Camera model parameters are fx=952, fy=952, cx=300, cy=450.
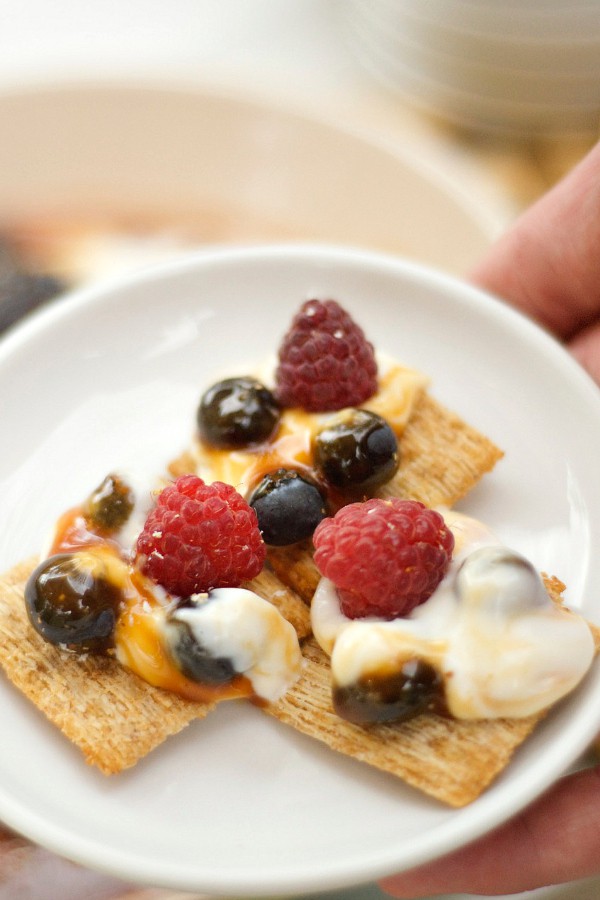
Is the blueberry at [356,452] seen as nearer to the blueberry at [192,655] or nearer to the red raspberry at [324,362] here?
the red raspberry at [324,362]

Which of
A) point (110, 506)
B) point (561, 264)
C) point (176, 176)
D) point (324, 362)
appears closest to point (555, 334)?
point (561, 264)

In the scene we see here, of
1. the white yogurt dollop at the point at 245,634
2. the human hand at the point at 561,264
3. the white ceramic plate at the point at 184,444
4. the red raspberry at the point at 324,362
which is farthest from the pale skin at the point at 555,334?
the red raspberry at the point at 324,362

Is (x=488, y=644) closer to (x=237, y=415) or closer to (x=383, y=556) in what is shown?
(x=383, y=556)

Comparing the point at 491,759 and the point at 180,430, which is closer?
the point at 491,759

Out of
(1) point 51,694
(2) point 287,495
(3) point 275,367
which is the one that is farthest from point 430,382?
(1) point 51,694

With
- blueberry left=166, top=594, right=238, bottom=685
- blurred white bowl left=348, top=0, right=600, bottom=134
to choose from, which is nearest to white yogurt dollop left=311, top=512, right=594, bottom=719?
blueberry left=166, top=594, right=238, bottom=685

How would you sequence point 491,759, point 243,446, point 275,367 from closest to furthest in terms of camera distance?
point 491,759 → point 243,446 → point 275,367

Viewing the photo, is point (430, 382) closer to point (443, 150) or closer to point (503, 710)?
point (503, 710)
